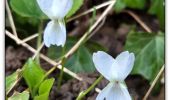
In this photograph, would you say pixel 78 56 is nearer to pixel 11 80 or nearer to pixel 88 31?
pixel 88 31

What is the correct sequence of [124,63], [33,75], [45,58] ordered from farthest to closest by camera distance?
[45,58] → [33,75] → [124,63]

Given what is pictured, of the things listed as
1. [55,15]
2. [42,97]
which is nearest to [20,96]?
[42,97]

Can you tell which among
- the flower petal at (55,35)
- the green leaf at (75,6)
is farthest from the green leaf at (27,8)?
the flower petal at (55,35)

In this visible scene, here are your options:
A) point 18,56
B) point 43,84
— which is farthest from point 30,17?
point 43,84

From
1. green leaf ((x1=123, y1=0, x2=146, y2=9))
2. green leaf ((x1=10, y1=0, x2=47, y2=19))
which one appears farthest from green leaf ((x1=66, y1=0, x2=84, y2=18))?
green leaf ((x1=123, y1=0, x2=146, y2=9))

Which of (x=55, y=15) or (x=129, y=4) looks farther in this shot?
(x=129, y=4)

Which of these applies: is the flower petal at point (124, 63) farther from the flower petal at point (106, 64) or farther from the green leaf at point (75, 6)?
the green leaf at point (75, 6)

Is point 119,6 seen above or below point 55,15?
below

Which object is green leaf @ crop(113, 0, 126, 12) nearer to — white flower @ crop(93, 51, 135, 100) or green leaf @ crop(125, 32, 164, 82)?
green leaf @ crop(125, 32, 164, 82)
